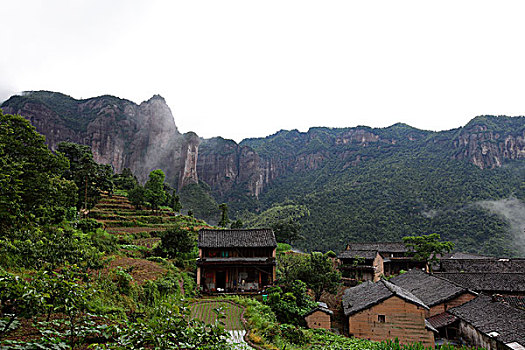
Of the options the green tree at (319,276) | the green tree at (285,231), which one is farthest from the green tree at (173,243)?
the green tree at (285,231)

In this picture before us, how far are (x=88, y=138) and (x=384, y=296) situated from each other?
110618mm

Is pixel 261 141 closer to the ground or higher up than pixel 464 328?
higher up

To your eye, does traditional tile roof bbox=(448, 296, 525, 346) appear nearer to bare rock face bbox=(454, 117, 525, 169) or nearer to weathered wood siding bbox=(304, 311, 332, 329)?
weathered wood siding bbox=(304, 311, 332, 329)

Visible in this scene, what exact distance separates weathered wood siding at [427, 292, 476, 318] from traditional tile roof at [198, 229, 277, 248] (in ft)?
43.9

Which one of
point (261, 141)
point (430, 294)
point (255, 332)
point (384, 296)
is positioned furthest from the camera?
point (261, 141)

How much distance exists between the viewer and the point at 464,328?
18516 mm

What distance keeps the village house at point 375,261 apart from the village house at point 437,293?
31.0ft

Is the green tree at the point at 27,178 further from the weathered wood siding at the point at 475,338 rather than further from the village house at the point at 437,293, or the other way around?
the village house at the point at 437,293

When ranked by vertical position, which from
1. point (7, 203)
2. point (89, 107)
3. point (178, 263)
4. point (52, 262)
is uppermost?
point (89, 107)

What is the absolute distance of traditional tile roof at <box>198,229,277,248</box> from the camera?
88.7 ft

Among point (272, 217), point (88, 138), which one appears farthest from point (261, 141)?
point (272, 217)

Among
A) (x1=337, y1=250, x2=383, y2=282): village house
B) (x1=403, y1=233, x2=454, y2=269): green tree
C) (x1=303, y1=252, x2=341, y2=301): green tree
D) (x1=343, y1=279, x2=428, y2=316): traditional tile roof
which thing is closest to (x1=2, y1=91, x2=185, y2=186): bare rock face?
(x1=337, y1=250, x2=383, y2=282): village house

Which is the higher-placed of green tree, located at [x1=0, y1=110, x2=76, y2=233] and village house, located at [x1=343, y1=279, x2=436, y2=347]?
green tree, located at [x1=0, y1=110, x2=76, y2=233]

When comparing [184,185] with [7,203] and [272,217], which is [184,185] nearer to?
[272,217]
